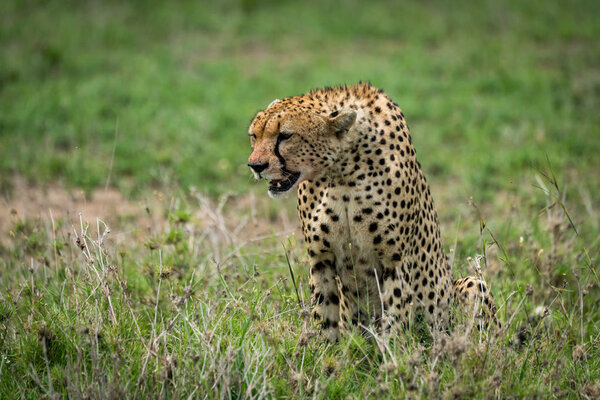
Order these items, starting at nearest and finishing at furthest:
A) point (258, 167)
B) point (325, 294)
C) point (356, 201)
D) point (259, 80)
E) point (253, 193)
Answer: point (258, 167)
point (356, 201)
point (325, 294)
point (253, 193)
point (259, 80)

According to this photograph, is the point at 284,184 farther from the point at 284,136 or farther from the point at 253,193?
the point at 253,193

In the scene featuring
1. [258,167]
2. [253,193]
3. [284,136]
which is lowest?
[253,193]

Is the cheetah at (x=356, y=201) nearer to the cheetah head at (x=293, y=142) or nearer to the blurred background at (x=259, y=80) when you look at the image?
the cheetah head at (x=293, y=142)

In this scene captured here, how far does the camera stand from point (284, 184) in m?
2.75

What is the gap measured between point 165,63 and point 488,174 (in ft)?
14.1

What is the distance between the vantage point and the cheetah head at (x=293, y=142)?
269 cm

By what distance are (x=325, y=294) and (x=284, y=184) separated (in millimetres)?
605

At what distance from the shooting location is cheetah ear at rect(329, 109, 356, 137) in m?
2.72

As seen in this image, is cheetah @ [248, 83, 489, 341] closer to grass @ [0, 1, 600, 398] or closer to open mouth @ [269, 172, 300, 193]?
open mouth @ [269, 172, 300, 193]

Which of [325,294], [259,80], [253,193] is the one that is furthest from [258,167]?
[259,80]

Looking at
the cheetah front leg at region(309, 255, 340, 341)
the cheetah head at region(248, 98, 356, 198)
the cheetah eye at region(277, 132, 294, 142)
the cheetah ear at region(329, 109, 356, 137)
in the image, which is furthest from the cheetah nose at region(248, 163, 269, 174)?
the cheetah front leg at region(309, 255, 340, 341)

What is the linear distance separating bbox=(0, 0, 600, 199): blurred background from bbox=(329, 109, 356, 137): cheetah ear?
2073 millimetres

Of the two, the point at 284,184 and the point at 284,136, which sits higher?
the point at 284,136

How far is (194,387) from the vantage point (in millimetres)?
2494
